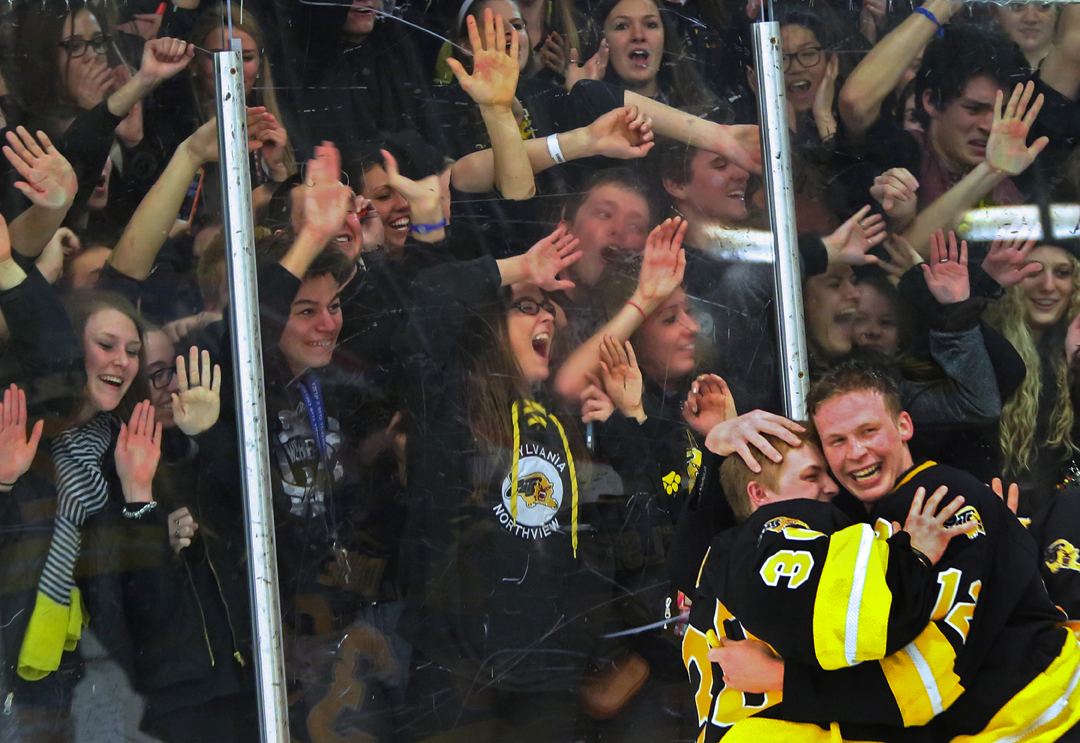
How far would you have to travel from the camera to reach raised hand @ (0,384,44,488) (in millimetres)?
2109

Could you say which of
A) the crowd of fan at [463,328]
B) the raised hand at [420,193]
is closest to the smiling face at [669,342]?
the crowd of fan at [463,328]

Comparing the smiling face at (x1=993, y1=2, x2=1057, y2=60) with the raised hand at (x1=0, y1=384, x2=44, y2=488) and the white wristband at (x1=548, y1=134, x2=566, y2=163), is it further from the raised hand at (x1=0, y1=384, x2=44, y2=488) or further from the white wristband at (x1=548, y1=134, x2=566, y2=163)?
the raised hand at (x1=0, y1=384, x2=44, y2=488)

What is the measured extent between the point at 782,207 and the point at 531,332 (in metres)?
0.69

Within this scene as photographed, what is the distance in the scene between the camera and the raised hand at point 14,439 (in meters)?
2.11

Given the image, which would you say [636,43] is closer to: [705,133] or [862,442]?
[705,133]

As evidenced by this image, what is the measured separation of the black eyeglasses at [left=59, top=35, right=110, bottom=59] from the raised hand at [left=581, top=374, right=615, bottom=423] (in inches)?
52.7

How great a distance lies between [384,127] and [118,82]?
0.60 metres

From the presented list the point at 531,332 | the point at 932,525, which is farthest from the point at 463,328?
the point at 932,525

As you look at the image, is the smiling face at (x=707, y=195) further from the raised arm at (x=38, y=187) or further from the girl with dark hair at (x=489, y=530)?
the raised arm at (x=38, y=187)

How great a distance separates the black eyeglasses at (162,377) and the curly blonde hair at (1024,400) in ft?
6.48

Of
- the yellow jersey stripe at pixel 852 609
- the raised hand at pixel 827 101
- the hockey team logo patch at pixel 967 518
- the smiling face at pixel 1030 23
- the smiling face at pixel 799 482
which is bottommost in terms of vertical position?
the yellow jersey stripe at pixel 852 609

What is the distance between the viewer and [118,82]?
2.21 metres

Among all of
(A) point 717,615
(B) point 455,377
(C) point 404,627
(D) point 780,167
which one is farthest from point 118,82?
(A) point 717,615

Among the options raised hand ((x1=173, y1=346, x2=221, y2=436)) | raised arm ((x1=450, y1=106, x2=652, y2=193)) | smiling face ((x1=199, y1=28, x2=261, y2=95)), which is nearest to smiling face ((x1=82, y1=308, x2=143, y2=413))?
raised hand ((x1=173, y1=346, x2=221, y2=436))
